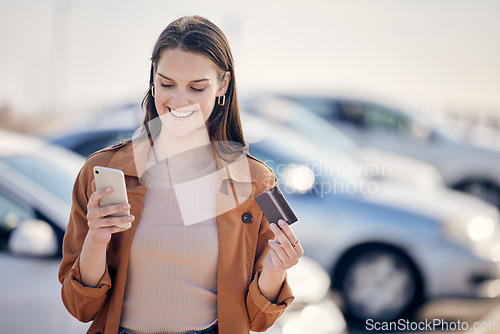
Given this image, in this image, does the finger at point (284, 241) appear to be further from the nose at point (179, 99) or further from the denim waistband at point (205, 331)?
the nose at point (179, 99)

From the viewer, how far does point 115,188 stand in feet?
5.62

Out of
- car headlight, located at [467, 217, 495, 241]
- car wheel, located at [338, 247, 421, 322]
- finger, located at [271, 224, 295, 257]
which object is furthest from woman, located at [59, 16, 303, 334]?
car headlight, located at [467, 217, 495, 241]

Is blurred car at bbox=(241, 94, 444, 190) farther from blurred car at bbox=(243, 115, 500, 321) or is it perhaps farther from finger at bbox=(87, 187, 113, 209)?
finger at bbox=(87, 187, 113, 209)

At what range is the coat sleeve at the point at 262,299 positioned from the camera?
1.88 m

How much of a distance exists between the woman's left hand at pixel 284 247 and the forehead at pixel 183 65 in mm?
561

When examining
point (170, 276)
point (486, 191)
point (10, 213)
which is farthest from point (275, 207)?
point (486, 191)

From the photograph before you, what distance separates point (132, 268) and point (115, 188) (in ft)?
1.00

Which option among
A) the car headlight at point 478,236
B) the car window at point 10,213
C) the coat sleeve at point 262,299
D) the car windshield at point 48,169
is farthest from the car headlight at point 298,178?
the coat sleeve at point 262,299

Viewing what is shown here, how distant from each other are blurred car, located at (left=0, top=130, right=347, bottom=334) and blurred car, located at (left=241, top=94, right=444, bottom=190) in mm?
3198

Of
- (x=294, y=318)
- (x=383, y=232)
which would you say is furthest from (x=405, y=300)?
(x=294, y=318)

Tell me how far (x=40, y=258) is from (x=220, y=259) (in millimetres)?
1373

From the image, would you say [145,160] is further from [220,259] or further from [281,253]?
[281,253]

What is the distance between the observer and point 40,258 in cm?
289

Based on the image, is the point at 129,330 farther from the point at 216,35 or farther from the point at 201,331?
the point at 216,35
